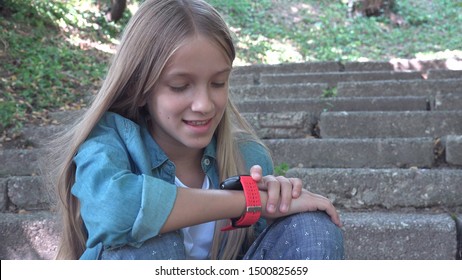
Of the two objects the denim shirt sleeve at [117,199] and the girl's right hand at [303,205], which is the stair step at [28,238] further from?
the girl's right hand at [303,205]

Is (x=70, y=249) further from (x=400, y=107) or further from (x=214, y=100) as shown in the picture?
(x=400, y=107)

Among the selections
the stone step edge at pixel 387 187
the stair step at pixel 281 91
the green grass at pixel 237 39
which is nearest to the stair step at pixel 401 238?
the stone step edge at pixel 387 187

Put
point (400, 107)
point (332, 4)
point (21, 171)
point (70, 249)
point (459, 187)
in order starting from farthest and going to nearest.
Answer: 1. point (332, 4)
2. point (400, 107)
3. point (21, 171)
4. point (459, 187)
5. point (70, 249)

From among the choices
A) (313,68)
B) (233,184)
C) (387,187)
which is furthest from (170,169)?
(313,68)

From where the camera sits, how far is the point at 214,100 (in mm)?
1536

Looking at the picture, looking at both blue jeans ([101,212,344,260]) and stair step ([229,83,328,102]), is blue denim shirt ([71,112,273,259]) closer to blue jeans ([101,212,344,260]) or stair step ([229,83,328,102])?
blue jeans ([101,212,344,260])

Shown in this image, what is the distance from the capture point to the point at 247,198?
144 cm

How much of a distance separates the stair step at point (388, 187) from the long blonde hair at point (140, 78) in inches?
38.2

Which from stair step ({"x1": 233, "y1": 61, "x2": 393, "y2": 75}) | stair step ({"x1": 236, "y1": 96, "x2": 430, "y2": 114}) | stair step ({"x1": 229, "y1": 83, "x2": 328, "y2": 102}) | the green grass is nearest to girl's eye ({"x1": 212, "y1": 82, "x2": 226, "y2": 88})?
stair step ({"x1": 236, "y1": 96, "x2": 430, "y2": 114})

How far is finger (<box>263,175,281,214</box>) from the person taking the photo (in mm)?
1467

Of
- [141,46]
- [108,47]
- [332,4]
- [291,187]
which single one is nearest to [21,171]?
[141,46]

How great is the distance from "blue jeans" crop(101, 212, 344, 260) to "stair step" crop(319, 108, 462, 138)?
1.87 metres

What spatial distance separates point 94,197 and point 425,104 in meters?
2.83

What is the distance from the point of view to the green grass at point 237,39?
4.31 meters
